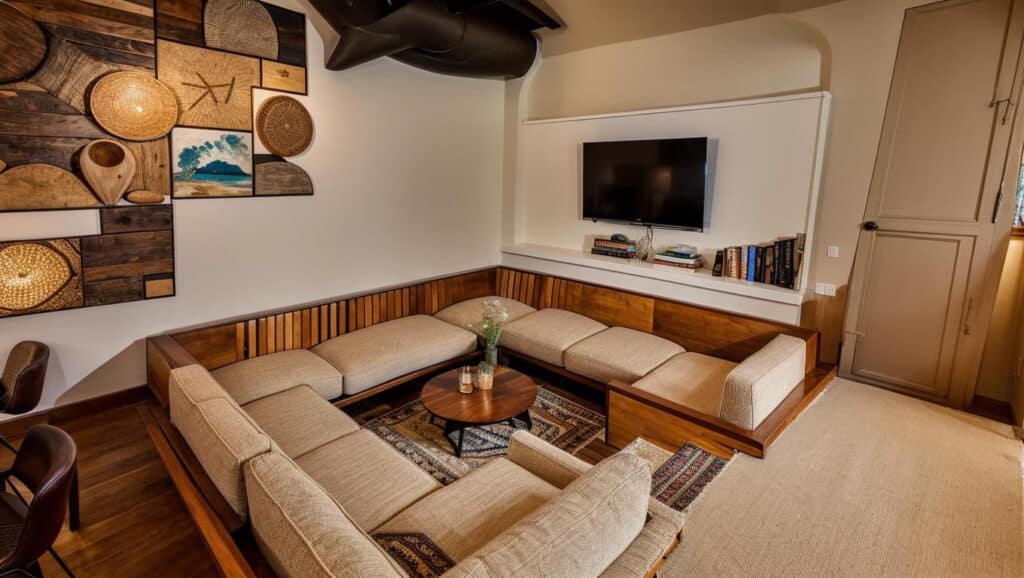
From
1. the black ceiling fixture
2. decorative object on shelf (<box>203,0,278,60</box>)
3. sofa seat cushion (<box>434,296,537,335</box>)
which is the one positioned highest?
the black ceiling fixture

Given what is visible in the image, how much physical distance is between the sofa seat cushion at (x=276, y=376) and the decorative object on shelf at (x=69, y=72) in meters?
1.58

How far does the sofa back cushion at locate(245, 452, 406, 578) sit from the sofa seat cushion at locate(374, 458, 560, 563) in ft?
1.36

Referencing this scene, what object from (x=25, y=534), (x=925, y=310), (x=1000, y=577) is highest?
(x=925, y=310)

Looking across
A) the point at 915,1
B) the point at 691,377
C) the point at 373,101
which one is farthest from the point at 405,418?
the point at 915,1

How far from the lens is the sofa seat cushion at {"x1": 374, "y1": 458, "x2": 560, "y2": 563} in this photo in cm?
167

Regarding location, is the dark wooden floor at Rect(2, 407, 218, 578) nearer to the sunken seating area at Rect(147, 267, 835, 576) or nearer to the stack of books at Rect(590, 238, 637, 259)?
the sunken seating area at Rect(147, 267, 835, 576)

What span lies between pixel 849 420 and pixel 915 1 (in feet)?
7.99

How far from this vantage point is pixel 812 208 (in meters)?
3.33

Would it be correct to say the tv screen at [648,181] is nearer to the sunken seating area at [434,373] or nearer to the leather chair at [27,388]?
the sunken seating area at [434,373]

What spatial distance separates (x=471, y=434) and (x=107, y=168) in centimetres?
249

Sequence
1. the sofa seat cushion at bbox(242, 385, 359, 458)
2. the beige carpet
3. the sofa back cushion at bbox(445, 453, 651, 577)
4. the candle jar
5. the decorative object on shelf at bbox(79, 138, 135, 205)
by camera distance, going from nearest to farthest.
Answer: the sofa back cushion at bbox(445, 453, 651, 577) → the beige carpet → the sofa seat cushion at bbox(242, 385, 359, 458) → the decorative object on shelf at bbox(79, 138, 135, 205) → the candle jar

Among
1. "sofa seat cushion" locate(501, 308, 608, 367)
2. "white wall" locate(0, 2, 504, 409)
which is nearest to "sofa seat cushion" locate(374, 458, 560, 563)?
"sofa seat cushion" locate(501, 308, 608, 367)

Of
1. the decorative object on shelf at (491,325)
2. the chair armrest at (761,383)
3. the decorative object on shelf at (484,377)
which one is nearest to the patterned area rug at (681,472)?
the chair armrest at (761,383)

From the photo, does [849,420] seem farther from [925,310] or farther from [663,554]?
Result: [663,554]
